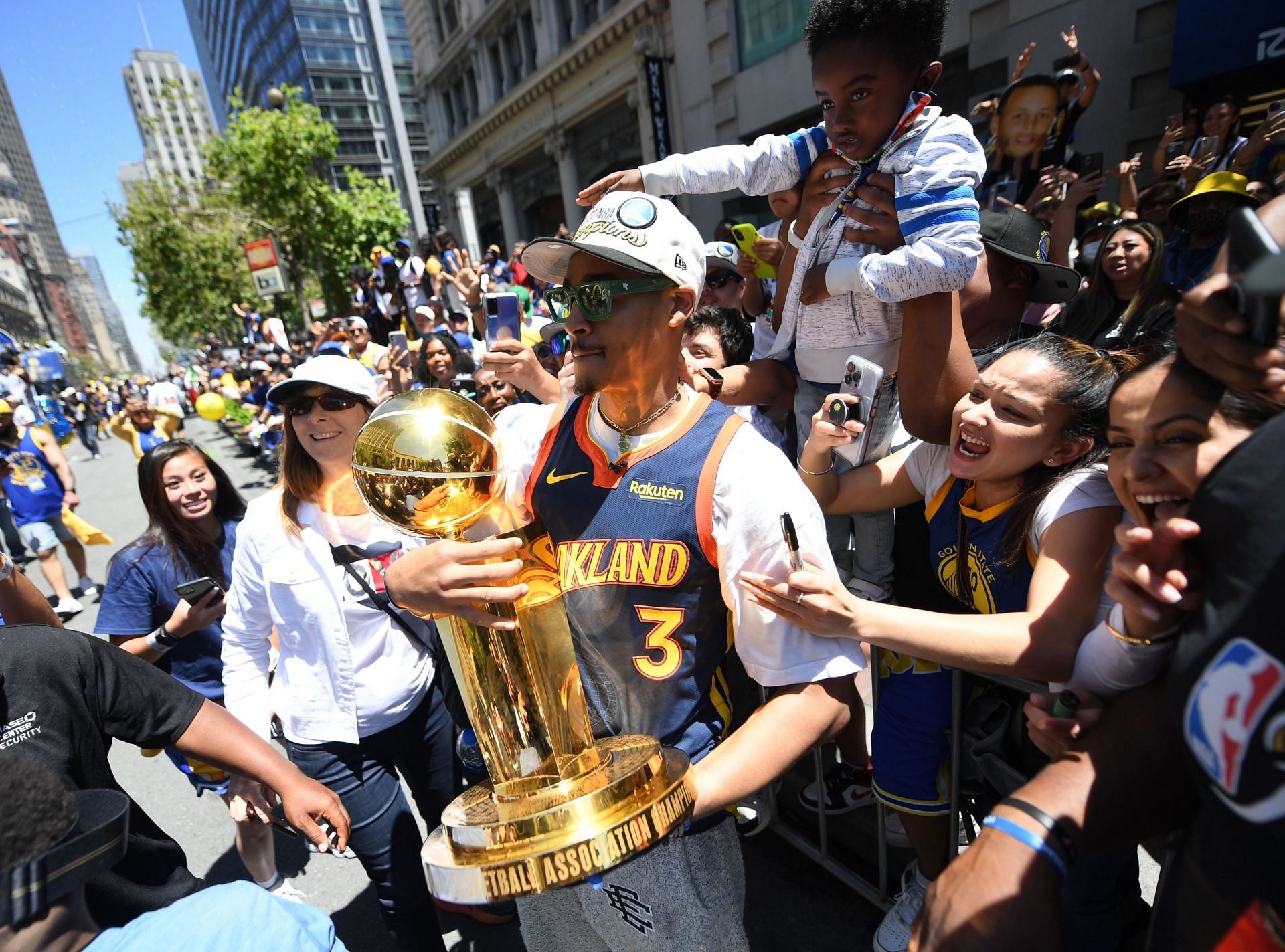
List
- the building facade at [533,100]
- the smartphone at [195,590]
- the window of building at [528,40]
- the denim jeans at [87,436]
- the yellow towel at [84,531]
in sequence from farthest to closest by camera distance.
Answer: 1. the window of building at [528,40]
2. the denim jeans at [87,436]
3. the building facade at [533,100]
4. the yellow towel at [84,531]
5. the smartphone at [195,590]

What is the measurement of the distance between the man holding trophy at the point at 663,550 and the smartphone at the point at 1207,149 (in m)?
5.47

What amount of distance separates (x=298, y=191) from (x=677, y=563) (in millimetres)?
24878

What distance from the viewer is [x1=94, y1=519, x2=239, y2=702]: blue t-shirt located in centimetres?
278

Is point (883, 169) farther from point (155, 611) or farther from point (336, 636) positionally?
point (155, 611)

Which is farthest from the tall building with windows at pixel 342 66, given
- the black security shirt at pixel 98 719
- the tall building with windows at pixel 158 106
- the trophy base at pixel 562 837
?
the tall building with windows at pixel 158 106

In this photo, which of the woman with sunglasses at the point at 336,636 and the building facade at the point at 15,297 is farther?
the building facade at the point at 15,297

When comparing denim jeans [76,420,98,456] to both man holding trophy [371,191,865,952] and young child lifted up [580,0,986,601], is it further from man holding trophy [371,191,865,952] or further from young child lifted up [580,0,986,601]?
man holding trophy [371,191,865,952]

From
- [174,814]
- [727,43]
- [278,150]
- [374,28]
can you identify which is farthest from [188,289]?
[174,814]

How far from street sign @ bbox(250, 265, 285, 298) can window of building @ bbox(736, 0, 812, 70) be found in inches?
553

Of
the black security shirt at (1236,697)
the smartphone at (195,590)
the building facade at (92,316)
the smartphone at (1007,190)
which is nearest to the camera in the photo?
the black security shirt at (1236,697)

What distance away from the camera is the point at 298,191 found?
2112cm

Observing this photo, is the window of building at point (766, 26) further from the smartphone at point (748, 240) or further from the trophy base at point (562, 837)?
the trophy base at point (562, 837)

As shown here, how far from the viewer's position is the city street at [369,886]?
7.60 ft

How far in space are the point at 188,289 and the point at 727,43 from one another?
30.8m
